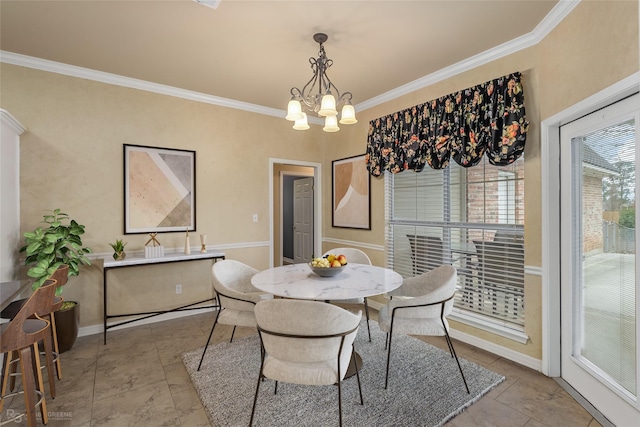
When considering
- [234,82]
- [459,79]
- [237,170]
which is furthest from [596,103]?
[237,170]

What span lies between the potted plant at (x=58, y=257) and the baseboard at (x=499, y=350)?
370 cm

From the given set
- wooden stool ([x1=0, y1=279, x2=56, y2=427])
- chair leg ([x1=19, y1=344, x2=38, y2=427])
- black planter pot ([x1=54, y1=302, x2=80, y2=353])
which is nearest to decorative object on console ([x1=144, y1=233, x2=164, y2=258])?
black planter pot ([x1=54, y1=302, x2=80, y2=353])

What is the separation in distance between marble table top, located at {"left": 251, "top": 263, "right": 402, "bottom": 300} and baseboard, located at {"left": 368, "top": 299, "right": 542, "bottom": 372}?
1224 mm

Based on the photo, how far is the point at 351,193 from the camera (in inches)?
176

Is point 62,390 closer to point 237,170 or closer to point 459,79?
point 237,170

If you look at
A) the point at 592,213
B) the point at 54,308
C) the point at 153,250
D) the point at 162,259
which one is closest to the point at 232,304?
the point at 54,308

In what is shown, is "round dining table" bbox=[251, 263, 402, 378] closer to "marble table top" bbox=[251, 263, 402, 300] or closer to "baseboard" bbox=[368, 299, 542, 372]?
"marble table top" bbox=[251, 263, 402, 300]

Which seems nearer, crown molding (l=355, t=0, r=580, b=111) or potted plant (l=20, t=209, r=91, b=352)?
crown molding (l=355, t=0, r=580, b=111)

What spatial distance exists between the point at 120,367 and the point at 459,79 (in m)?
4.10

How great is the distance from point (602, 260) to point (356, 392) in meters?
1.88

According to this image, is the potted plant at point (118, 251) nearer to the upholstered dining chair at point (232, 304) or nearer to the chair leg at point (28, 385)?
the upholstered dining chair at point (232, 304)

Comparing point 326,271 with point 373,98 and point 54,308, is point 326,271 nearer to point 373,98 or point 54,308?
point 54,308

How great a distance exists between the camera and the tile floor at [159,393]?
1.96m

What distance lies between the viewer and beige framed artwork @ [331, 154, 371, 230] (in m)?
4.23
